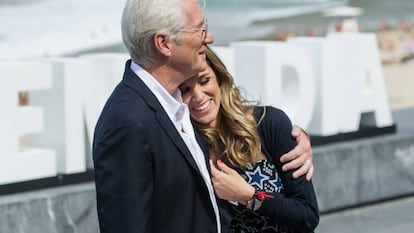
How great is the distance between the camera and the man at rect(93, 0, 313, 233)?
256 centimetres

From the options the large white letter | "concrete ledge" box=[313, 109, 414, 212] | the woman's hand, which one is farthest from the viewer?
"concrete ledge" box=[313, 109, 414, 212]

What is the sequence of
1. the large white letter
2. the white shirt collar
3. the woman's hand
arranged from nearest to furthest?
the white shirt collar → the woman's hand → the large white letter

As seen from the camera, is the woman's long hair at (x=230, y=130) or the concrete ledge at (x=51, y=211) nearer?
the woman's long hair at (x=230, y=130)

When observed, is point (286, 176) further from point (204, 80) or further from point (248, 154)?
point (204, 80)

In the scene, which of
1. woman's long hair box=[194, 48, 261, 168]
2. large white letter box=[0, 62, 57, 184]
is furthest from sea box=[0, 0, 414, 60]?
woman's long hair box=[194, 48, 261, 168]

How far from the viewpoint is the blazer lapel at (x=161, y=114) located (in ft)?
8.62

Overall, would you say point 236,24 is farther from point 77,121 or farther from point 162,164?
point 162,164

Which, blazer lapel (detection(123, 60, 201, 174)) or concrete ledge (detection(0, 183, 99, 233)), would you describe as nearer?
blazer lapel (detection(123, 60, 201, 174))

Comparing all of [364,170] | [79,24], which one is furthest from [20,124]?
[364,170]

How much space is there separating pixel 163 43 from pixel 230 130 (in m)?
0.54

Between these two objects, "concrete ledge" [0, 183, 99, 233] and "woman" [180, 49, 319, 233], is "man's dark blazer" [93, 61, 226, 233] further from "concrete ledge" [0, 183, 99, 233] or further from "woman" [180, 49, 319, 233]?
"concrete ledge" [0, 183, 99, 233]

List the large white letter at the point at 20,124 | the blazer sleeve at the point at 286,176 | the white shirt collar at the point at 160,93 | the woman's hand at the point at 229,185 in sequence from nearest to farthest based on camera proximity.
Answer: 1. the white shirt collar at the point at 160,93
2. the woman's hand at the point at 229,185
3. the blazer sleeve at the point at 286,176
4. the large white letter at the point at 20,124

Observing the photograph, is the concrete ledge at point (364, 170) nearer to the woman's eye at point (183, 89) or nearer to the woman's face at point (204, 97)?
the woman's face at point (204, 97)

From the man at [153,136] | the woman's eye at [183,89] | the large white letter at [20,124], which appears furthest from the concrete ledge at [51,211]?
the man at [153,136]
